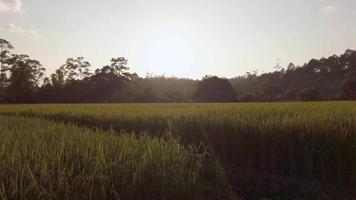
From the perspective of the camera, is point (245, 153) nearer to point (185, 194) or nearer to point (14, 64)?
point (185, 194)

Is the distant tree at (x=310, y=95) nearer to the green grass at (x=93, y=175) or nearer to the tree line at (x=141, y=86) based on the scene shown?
the tree line at (x=141, y=86)

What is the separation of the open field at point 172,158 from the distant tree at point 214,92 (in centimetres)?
2844

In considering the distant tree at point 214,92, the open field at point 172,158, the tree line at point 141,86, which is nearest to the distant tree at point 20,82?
the tree line at point 141,86

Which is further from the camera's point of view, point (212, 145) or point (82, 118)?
point (82, 118)

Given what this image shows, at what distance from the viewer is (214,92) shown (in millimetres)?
37062

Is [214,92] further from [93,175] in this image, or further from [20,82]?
[93,175]

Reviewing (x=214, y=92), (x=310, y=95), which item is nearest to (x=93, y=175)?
A: (x=310, y=95)

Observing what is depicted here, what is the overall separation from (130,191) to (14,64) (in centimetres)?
4801

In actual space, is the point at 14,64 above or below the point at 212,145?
above

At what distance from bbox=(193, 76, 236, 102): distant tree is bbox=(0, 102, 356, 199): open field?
28442mm

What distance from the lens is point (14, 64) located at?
46781 millimetres

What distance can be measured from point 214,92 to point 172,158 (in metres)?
33.7

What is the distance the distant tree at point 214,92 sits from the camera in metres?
36.9

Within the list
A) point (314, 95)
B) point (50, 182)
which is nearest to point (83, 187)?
point (50, 182)
